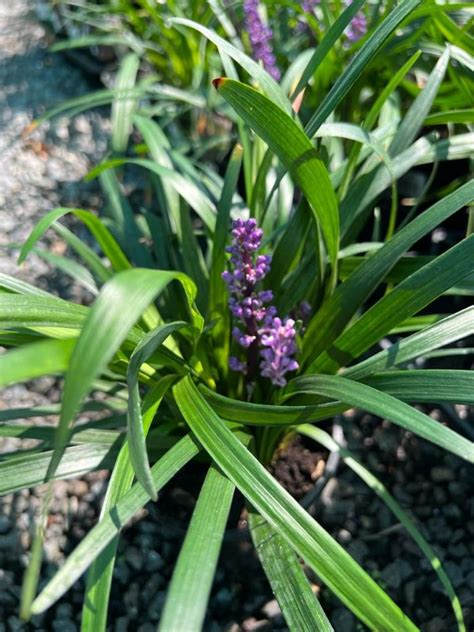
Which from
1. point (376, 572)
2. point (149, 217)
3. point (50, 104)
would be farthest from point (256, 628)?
point (50, 104)

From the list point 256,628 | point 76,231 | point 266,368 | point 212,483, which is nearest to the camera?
point 212,483

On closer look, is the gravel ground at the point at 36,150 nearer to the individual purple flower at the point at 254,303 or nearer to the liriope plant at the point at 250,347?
the liriope plant at the point at 250,347

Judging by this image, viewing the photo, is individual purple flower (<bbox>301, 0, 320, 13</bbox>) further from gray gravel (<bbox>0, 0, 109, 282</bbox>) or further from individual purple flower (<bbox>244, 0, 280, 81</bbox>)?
gray gravel (<bbox>0, 0, 109, 282</bbox>)

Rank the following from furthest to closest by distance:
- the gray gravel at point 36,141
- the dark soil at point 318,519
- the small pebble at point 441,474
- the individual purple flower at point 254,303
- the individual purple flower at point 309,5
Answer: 1. the gray gravel at point 36,141
2. the individual purple flower at point 309,5
3. the small pebble at point 441,474
4. the dark soil at point 318,519
5. the individual purple flower at point 254,303

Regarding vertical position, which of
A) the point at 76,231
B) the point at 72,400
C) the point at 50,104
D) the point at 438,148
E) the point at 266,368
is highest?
the point at 50,104

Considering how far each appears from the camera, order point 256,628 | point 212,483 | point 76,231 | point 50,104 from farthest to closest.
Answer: point 50,104 → point 76,231 → point 256,628 → point 212,483

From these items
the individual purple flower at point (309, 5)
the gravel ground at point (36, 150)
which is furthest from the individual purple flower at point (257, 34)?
the gravel ground at point (36, 150)

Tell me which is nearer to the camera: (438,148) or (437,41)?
(438,148)

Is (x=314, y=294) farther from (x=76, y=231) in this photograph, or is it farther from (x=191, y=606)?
(x=76, y=231)
